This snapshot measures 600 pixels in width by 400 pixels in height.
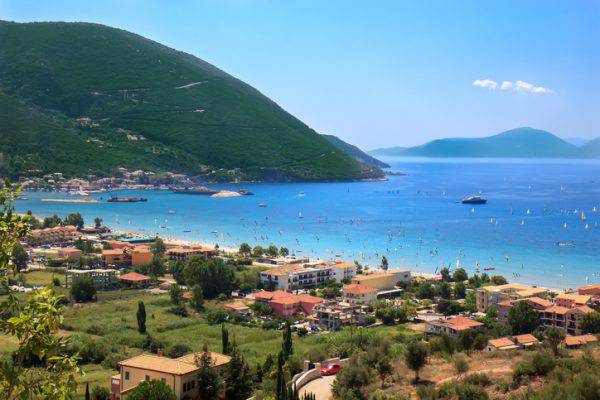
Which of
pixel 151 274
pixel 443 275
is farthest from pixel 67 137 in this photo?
pixel 443 275

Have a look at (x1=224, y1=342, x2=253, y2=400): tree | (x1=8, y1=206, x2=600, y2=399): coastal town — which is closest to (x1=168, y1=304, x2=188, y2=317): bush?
(x1=8, y1=206, x2=600, y2=399): coastal town

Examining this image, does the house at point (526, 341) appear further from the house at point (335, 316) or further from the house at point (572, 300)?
the house at point (335, 316)

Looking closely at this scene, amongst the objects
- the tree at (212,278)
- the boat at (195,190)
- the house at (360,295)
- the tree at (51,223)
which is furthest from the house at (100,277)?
the boat at (195,190)

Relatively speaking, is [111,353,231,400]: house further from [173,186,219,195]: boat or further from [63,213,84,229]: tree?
[173,186,219,195]: boat

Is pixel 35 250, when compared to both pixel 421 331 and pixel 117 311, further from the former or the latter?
pixel 421 331

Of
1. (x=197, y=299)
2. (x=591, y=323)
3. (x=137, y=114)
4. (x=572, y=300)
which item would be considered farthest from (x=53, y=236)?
(x=137, y=114)

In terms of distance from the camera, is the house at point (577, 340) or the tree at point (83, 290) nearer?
the house at point (577, 340)

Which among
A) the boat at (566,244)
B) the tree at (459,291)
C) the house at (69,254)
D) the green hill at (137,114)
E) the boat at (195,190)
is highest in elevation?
the green hill at (137,114)

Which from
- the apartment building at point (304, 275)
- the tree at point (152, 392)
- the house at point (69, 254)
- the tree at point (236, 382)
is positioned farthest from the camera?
the house at point (69, 254)
